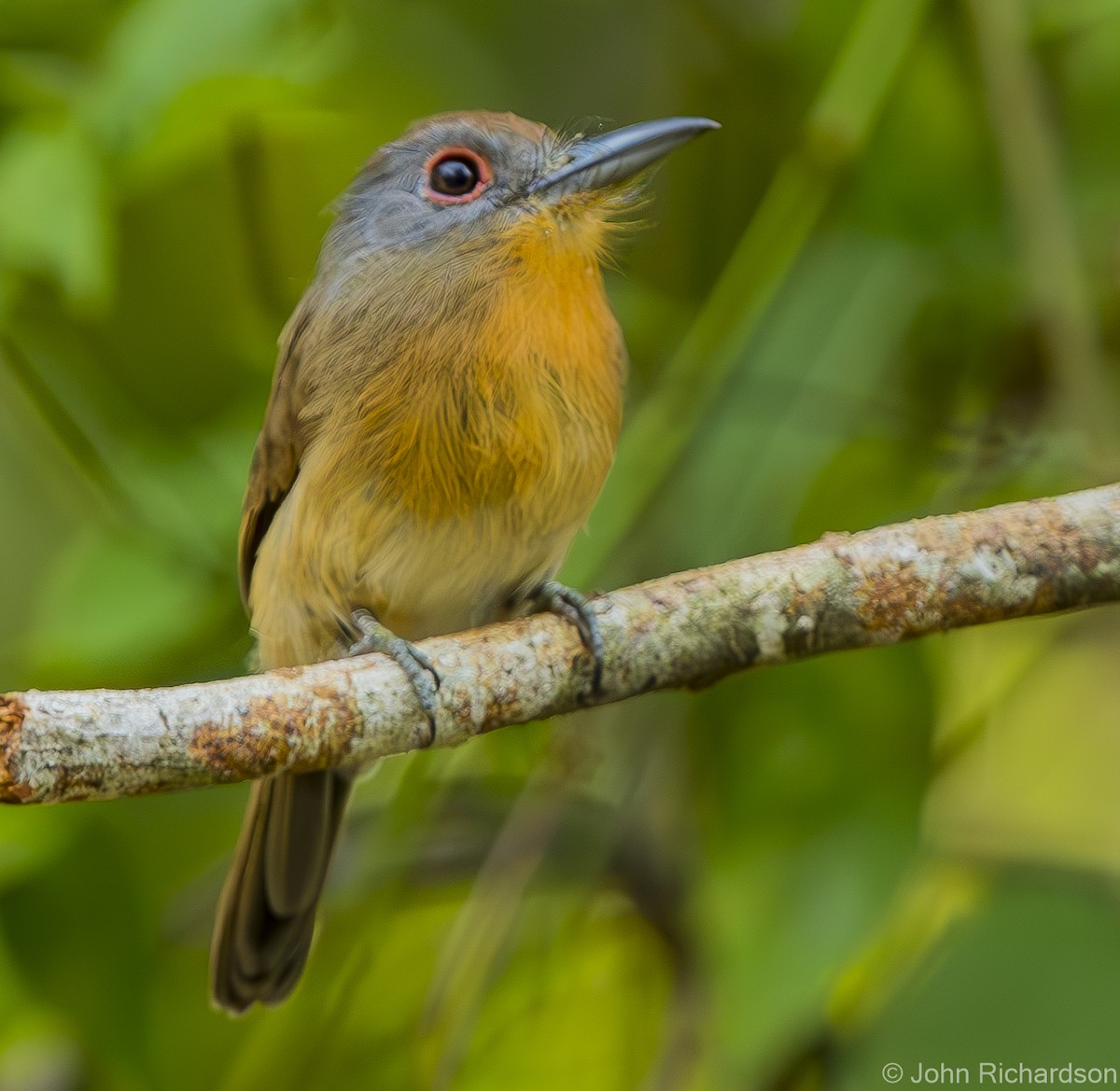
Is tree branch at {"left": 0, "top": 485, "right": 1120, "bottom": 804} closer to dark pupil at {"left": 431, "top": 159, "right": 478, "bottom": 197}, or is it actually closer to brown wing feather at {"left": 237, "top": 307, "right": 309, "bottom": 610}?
brown wing feather at {"left": 237, "top": 307, "right": 309, "bottom": 610}

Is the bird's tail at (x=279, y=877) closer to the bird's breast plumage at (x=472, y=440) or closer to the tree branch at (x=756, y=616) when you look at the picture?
the bird's breast plumage at (x=472, y=440)

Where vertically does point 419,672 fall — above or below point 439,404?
below

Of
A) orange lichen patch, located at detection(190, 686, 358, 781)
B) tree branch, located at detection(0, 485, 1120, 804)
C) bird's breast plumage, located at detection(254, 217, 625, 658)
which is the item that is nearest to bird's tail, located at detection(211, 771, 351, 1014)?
bird's breast plumage, located at detection(254, 217, 625, 658)

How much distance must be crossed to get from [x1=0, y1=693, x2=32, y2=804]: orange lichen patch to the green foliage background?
0.78 metres

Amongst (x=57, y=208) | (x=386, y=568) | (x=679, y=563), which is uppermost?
(x=57, y=208)

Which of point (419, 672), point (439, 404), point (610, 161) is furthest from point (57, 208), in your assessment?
point (419, 672)

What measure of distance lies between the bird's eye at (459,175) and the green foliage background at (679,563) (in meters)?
0.21

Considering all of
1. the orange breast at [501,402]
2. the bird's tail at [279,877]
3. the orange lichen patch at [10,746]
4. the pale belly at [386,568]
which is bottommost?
the orange lichen patch at [10,746]

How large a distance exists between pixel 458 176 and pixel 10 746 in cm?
103

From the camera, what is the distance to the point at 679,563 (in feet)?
6.71

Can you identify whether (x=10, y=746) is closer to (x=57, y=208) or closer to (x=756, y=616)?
(x=756, y=616)

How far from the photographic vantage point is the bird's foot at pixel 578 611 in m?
1.50

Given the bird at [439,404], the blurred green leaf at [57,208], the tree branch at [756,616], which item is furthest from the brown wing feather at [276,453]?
the tree branch at [756,616]

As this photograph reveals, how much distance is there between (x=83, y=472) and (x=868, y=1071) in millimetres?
1339
